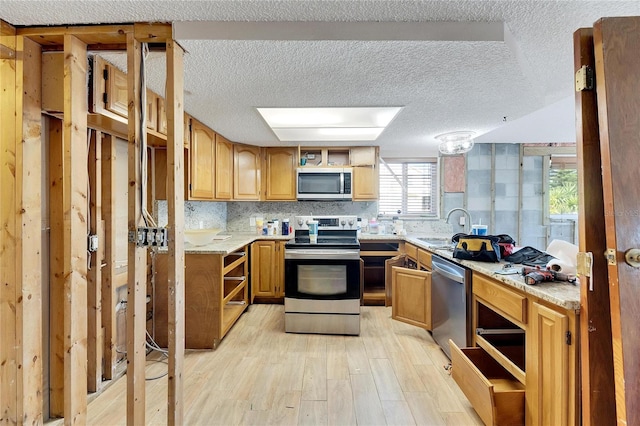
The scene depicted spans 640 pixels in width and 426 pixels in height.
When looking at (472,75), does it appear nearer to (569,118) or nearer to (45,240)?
(569,118)

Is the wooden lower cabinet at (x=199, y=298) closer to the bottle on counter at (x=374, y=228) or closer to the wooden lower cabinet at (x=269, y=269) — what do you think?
the wooden lower cabinet at (x=269, y=269)

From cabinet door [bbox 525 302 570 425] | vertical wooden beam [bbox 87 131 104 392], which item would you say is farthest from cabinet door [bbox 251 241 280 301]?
cabinet door [bbox 525 302 570 425]

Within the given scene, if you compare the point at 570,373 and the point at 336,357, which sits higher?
the point at 570,373

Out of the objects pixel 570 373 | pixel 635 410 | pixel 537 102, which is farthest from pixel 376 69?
pixel 635 410

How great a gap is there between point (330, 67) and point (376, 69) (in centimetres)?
27

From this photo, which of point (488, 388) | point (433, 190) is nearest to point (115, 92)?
point (488, 388)

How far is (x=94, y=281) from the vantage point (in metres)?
1.90

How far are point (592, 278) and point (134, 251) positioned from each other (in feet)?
6.41

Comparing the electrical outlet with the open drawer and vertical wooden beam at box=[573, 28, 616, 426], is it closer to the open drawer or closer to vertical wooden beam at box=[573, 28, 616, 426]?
the open drawer

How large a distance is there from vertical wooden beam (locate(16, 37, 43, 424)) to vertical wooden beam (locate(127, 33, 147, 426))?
0.57 metres

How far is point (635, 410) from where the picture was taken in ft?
3.50

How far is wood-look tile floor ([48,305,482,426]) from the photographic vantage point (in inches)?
66.1

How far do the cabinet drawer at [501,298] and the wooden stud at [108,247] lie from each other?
95.8 inches

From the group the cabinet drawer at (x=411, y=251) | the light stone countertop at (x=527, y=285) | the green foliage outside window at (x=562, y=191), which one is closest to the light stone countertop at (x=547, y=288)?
the light stone countertop at (x=527, y=285)
